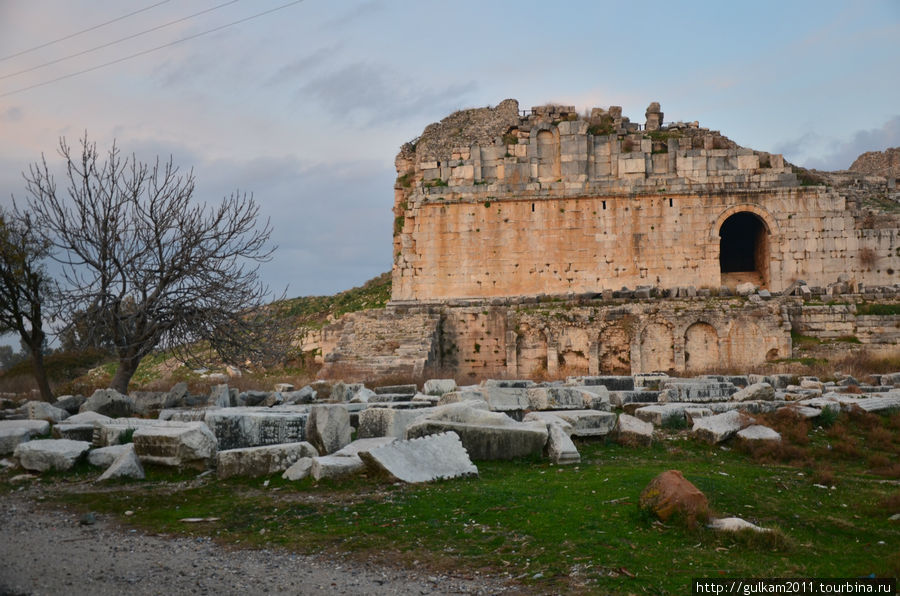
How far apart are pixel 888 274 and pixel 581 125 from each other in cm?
1145

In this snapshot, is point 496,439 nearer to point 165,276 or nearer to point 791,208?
point 165,276

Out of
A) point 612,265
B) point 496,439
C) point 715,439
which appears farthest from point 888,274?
point 496,439

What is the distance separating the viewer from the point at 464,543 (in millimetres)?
6297

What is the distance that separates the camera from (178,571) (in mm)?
5742

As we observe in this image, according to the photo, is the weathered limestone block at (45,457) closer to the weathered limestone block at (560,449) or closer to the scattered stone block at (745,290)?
the weathered limestone block at (560,449)

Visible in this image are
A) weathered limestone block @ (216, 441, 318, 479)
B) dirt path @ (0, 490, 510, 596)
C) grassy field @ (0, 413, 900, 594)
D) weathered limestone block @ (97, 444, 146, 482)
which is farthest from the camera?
weathered limestone block @ (97, 444, 146, 482)

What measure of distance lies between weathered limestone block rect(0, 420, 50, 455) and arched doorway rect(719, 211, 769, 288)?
24.4 meters

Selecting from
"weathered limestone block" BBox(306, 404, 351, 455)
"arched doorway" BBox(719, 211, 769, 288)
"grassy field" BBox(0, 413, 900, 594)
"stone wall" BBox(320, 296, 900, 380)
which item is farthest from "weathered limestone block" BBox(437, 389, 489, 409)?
"arched doorway" BBox(719, 211, 769, 288)

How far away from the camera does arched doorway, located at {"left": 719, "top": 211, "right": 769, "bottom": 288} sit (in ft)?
97.9

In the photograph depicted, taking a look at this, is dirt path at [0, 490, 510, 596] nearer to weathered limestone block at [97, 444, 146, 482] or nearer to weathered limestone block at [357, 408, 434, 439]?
weathered limestone block at [97, 444, 146, 482]

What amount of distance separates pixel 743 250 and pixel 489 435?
27.4 metres

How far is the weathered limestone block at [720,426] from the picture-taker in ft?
35.9

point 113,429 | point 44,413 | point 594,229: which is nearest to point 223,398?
point 44,413

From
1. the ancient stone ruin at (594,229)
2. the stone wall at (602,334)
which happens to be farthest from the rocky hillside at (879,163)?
the stone wall at (602,334)
